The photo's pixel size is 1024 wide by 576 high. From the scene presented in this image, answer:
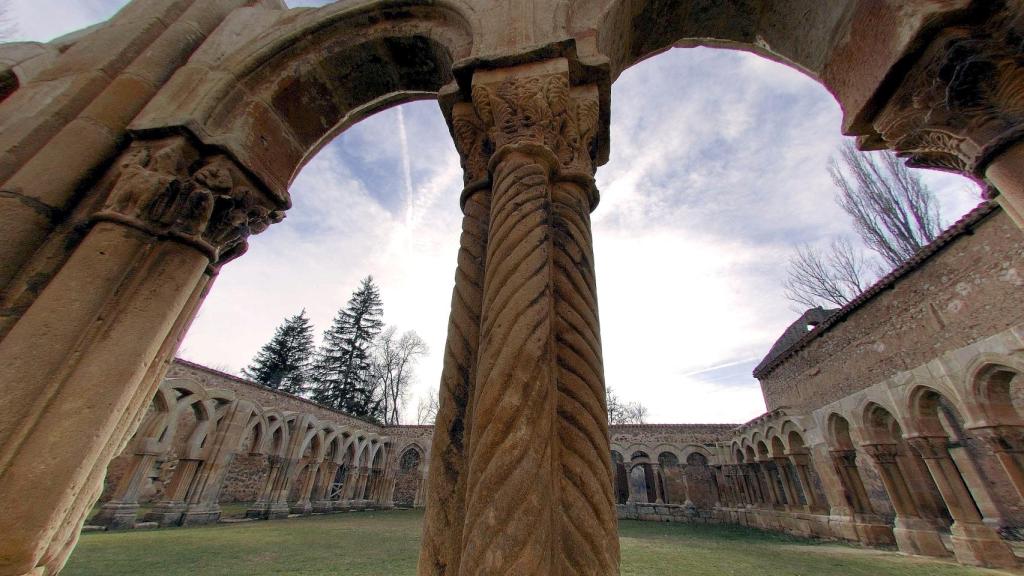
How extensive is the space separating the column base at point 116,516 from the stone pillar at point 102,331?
380 inches

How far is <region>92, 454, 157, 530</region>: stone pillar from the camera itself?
8.23m

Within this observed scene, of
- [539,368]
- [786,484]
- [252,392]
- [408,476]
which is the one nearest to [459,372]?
[539,368]

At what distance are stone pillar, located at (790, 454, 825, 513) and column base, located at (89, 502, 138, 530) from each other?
53.8 ft

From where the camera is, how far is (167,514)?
30.7ft

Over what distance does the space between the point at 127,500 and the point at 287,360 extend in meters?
21.8

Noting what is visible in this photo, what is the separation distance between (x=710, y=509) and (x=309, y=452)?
52.7 feet

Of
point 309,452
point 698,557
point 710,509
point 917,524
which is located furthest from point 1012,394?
point 309,452

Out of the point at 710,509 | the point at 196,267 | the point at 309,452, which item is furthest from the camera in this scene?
the point at 710,509

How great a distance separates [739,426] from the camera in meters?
15.6

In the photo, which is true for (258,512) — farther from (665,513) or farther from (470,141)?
(665,513)

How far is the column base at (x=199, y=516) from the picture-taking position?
965cm

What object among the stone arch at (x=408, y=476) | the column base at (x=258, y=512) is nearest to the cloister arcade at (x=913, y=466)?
the stone arch at (x=408, y=476)

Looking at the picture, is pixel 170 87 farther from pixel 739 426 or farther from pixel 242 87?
pixel 739 426

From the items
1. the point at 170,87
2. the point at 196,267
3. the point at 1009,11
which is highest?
the point at 170,87
